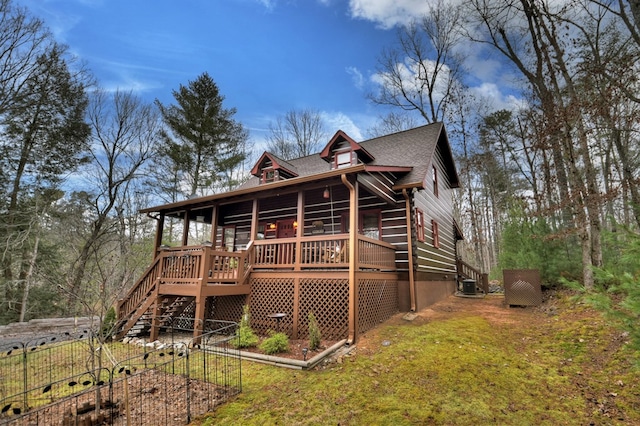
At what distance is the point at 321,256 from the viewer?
840cm

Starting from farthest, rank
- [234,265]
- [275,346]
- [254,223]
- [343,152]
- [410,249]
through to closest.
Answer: [343,152] < [410,249] < [254,223] < [234,265] < [275,346]

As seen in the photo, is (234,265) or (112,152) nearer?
(234,265)

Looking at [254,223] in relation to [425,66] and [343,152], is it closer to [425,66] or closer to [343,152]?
[343,152]

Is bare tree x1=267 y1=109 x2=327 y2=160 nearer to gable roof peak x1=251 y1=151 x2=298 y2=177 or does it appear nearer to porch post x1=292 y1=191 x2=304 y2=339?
gable roof peak x1=251 y1=151 x2=298 y2=177

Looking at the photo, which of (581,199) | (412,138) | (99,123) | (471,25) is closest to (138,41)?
(99,123)

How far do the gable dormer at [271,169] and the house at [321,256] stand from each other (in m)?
0.05

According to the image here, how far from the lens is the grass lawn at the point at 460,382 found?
4020 millimetres

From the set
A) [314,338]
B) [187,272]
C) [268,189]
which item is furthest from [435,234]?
[187,272]

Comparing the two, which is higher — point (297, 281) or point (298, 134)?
point (298, 134)

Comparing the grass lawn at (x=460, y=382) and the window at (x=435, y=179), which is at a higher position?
the window at (x=435, y=179)

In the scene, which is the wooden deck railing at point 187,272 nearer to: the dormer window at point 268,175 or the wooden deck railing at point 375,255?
the wooden deck railing at point 375,255

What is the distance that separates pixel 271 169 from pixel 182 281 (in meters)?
6.03

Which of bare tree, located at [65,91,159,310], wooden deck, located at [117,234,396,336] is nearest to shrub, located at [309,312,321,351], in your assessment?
wooden deck, located at [117,234,396,336]

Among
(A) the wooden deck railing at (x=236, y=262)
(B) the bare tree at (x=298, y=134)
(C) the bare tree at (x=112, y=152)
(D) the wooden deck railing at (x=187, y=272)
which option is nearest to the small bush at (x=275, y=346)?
(A) the wooden deck railing at (x=236, y=262)
